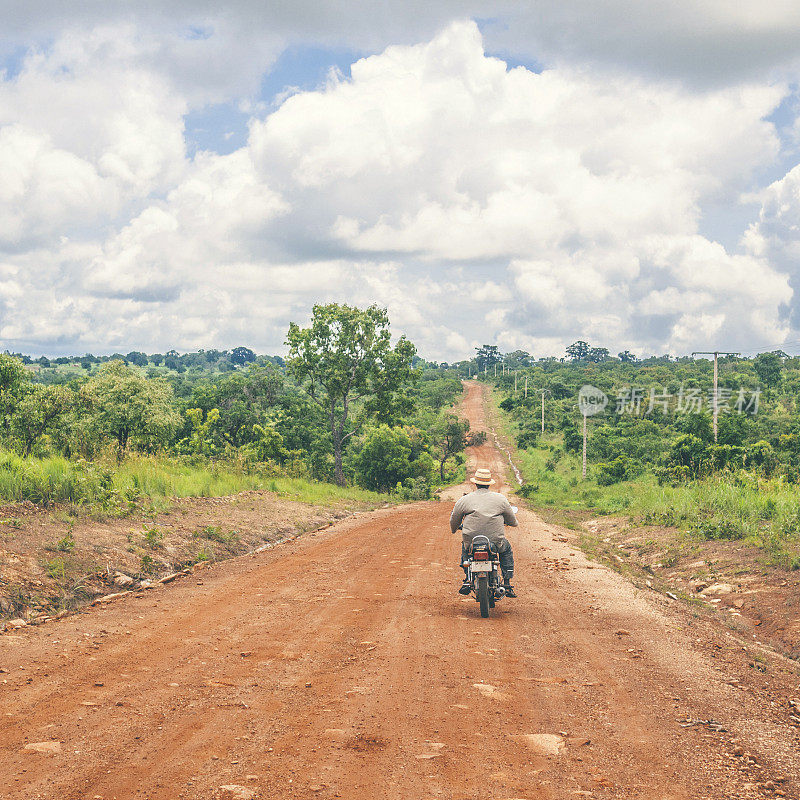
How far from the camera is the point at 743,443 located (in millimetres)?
37344

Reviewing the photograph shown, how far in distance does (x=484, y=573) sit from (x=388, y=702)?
12.2 feet

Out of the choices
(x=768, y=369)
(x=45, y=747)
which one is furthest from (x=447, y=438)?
(x=45, y=747)

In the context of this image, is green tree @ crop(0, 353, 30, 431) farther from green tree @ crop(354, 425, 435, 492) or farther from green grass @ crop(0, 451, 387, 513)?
green tree @ crop(354, 425, 435, 492)

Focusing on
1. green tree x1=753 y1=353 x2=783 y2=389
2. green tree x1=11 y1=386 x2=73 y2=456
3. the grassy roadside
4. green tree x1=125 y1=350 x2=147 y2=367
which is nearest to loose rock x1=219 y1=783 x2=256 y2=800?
the grassy roadside

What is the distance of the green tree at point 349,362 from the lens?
3794 centimetres

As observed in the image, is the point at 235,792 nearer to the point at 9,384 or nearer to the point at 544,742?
the point at 544,742

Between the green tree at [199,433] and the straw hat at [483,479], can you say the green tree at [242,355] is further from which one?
the straw hat at [483,479]

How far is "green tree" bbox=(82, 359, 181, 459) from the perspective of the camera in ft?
86.4

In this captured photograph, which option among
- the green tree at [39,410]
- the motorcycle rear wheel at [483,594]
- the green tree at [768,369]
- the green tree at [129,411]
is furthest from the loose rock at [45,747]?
the green tree at [768,369]

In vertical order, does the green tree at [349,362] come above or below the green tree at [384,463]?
above

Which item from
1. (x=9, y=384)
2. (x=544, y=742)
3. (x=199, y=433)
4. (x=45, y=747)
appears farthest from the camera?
(x=199, y=433)

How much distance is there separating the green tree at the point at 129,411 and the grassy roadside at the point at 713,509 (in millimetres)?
15952

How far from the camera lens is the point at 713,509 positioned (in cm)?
1742

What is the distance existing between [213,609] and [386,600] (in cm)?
238
